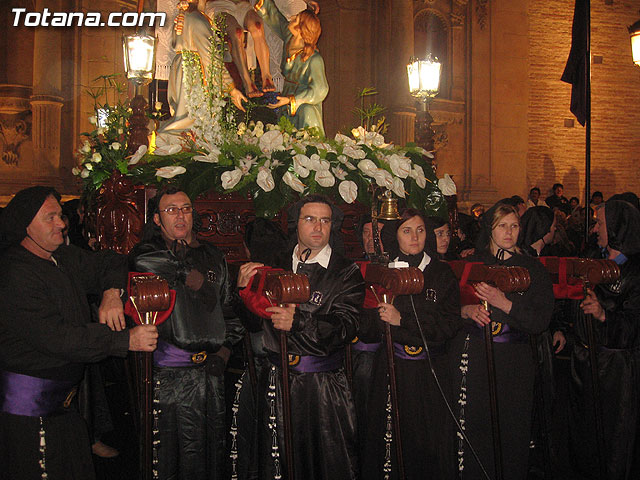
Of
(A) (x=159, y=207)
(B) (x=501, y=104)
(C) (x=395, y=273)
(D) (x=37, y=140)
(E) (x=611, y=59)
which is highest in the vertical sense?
(E) (x=611, y=59)

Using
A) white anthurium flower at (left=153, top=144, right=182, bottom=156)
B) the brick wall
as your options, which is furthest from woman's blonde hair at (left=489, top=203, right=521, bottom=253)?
the brick wall

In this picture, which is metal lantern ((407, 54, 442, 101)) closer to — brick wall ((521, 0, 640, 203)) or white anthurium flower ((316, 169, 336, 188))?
white anthurium flower ((316, 169, 336, 188))

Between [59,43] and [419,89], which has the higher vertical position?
[59,43]

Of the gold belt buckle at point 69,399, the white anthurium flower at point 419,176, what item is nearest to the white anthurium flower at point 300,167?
the white anthurium flower at point 419,176

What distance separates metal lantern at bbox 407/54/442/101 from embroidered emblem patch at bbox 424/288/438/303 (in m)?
4.29

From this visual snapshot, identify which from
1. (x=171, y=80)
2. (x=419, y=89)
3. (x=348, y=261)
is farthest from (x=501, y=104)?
(x=348, y=261)

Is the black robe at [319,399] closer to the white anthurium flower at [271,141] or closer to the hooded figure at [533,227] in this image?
the white anthurium flower at [271,141]

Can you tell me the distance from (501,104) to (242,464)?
13485 mm

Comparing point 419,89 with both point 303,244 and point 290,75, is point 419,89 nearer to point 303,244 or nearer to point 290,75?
point 290,75

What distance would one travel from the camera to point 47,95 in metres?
12.3

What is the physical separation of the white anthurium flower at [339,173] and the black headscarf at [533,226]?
1395mm

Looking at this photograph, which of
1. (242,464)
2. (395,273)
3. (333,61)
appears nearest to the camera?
(395,273)

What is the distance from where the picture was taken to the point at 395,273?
12.0 feet

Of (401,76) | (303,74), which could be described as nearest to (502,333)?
(303,74)
